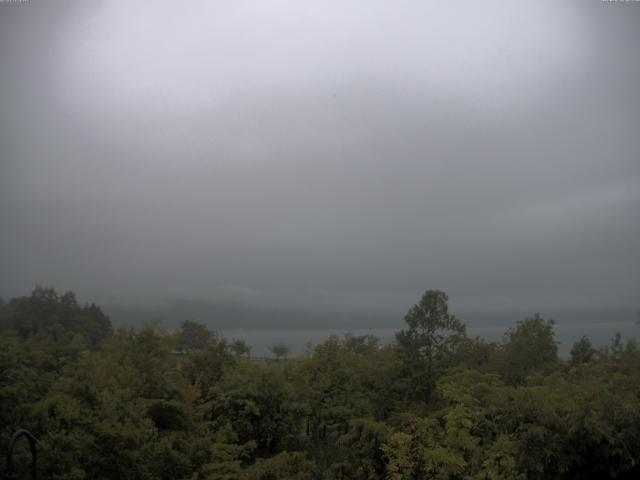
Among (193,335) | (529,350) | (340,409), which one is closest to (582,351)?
(529,350)

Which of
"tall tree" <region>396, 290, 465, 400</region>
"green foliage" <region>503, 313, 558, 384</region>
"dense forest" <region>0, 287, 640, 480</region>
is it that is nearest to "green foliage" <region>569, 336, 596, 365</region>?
"dense forest" <region>0, 287, 640, 480</region>

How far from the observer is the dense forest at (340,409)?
1398cm

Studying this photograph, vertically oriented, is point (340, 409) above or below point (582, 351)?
below

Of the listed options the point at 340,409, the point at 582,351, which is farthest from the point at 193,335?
the point at 582,351

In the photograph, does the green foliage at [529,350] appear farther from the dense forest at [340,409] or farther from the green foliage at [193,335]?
the green foliage at [193,335]

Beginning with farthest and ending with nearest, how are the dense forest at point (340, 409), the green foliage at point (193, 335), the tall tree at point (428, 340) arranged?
the green foliage at point (193, 335) → the tall tree at point (428, 340) → the dense forest at point (340, 409)

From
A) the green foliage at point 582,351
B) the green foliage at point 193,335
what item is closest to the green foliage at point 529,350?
the green foliage at point 582,351

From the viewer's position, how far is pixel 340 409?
2770cm

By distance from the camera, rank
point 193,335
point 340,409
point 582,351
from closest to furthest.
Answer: point 340,409
point 582,351
point 193,335

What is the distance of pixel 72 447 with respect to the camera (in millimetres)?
13906

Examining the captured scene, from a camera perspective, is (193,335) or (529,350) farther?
(193,335)

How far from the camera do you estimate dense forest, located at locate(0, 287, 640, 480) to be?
45.9 ft

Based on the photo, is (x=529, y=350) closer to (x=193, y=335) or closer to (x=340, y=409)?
(x=340, y=409)

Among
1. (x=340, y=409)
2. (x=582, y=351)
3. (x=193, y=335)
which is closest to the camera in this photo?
(x=340, y=409)
